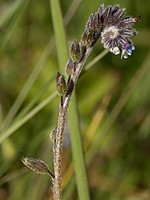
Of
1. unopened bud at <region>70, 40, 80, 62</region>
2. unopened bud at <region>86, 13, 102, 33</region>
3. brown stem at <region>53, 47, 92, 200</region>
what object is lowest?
brown stem at <region>53, 47, 92, 200</region>

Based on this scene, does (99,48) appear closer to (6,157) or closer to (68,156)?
(68,156)

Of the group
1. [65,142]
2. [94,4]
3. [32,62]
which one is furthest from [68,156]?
[94,4]

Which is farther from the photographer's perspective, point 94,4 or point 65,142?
point 94,4

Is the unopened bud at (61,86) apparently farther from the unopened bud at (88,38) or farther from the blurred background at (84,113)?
the blurred background at (84,113)

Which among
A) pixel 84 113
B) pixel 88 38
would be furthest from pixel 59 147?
pixel 84 113

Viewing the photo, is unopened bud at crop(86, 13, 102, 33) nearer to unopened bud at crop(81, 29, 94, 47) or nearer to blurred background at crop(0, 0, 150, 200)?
unopened bud at crop(81, 29, 94, 47)

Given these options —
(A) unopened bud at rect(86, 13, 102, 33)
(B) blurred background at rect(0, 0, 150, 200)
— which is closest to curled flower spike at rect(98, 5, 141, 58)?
(A) unopened bud at rect(86, 13, 102, 33)
